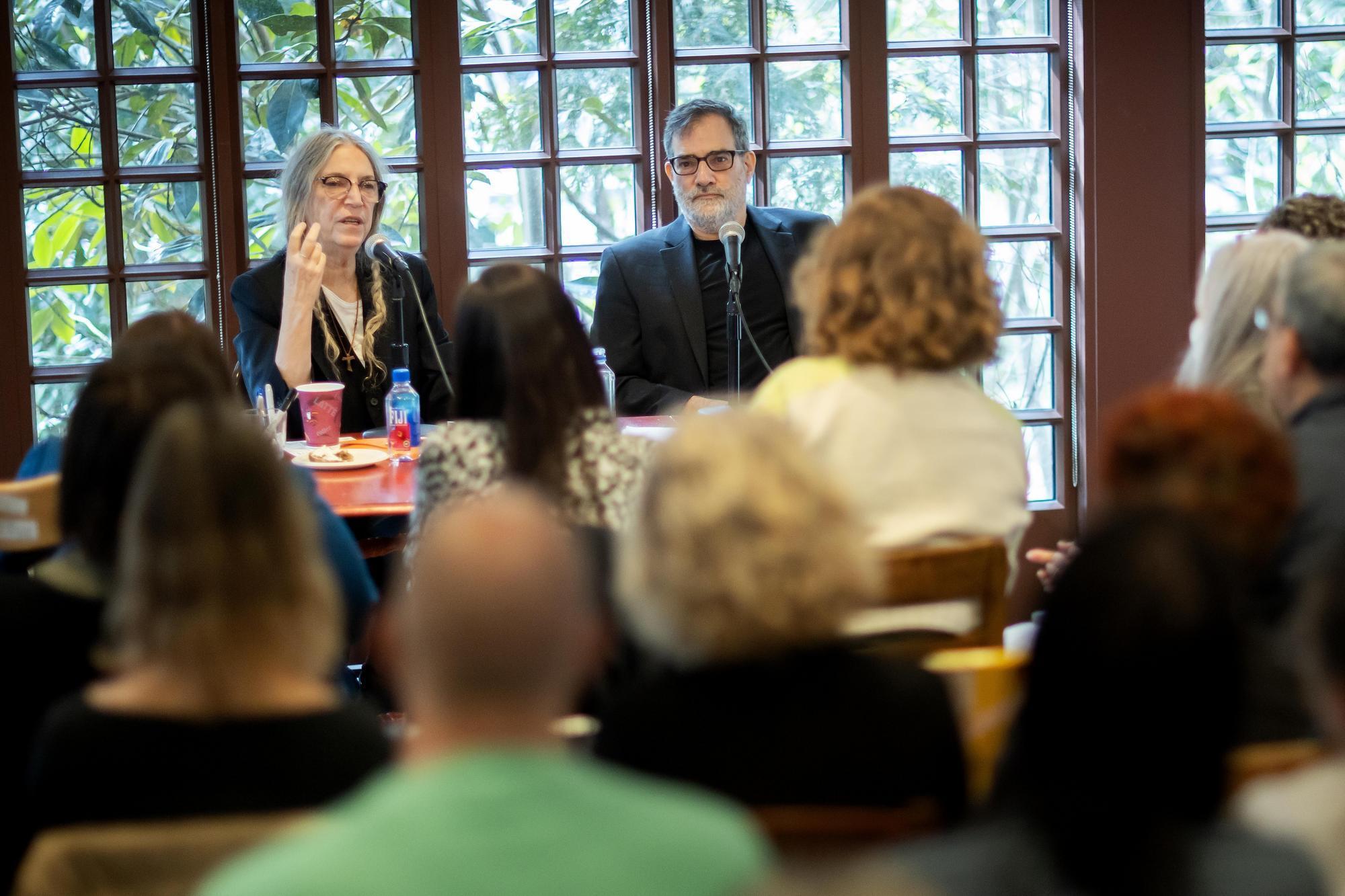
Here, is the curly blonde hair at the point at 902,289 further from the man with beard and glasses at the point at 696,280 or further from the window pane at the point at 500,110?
the window pane at the point at 500,110

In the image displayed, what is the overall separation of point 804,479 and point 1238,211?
3.89 metres

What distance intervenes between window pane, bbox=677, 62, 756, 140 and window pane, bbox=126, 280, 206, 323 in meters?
1.58

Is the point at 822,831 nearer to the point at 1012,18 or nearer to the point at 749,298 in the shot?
the point at 749,298

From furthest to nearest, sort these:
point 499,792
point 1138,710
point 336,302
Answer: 1. point 336,302
2. point 1138,710
3. point 499,792

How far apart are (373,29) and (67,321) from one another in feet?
4.20

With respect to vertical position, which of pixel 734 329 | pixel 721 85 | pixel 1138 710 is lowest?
pixel 1138 710

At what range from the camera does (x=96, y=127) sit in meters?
4.43

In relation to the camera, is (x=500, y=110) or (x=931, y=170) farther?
(x=931, y=170)

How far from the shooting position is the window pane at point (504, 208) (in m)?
4.59

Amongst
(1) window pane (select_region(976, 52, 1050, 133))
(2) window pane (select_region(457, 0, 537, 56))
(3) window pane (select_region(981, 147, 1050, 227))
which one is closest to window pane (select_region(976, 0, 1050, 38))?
(1) window pane (select_region(976, 52, 1050, 133))

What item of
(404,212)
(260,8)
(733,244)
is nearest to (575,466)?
(733,244)

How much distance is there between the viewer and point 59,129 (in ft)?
14.5

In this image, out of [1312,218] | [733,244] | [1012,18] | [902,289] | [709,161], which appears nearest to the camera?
[902,289]

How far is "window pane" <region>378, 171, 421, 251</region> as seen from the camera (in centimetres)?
454
